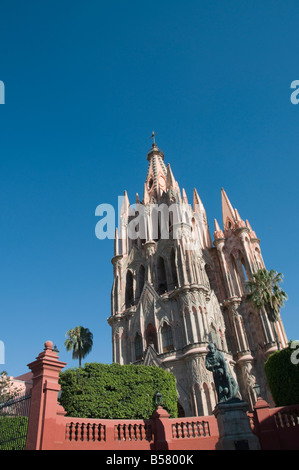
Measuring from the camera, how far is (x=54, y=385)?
11.7 metres

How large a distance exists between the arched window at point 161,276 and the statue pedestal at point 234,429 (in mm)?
25269

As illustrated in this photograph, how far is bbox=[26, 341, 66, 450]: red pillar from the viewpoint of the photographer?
36.0ft

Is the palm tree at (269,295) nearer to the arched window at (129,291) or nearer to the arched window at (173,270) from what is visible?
the arched window at (173,270)

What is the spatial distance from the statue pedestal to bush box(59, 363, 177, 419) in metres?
8.70

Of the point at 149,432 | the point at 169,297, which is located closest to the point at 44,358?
the point at 149,432

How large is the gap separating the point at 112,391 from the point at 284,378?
9.44 m

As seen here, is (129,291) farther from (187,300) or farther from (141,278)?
(187,300)

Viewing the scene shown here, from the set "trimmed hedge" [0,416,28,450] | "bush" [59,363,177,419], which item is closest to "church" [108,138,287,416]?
"bush" [59,363,177,419]

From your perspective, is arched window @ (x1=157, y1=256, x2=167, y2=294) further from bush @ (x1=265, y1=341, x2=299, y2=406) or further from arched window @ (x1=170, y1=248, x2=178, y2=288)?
bush @ (x1=265, y1=341, x2=299, y2=406)

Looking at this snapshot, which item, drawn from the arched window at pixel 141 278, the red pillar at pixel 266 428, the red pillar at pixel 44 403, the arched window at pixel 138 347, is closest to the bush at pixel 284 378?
the red pillar at pixel 266 428

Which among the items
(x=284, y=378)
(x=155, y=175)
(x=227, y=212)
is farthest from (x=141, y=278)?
(x=284, y=378)

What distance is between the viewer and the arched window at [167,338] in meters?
31.7
